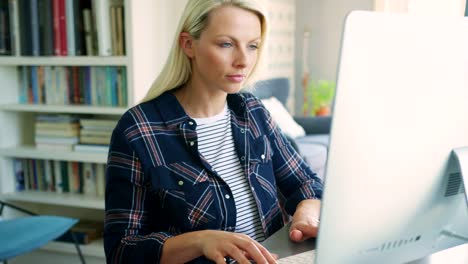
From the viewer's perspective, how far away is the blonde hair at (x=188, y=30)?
1.23 meters

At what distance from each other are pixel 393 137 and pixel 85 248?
8.14 ft

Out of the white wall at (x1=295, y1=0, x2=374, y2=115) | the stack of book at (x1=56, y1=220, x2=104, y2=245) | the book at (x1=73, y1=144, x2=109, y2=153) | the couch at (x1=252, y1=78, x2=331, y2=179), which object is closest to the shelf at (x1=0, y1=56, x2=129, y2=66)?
the book at (x1=73, y1=144, x2=109, y2=153)

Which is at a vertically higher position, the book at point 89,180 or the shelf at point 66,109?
the shelf at point 66,109

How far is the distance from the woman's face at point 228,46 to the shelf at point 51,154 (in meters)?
1.63

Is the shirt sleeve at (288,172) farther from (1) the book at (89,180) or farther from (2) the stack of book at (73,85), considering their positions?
(1) the book at (89,180)

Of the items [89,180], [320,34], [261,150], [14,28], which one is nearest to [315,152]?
[89,180]

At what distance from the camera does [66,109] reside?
2.75m

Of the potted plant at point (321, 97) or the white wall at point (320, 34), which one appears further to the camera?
the white wall at point (320, 34)

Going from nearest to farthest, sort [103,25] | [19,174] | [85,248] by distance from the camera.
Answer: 1. [103,25]
2. [85,248]
3. [19,174]

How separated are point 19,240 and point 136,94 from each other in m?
0.87

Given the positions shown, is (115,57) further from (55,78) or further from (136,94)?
(55,78)

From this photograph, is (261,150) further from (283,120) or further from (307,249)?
(283,120)

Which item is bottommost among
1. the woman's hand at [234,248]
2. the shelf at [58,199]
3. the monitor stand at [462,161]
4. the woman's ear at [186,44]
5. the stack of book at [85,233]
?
the stack of book at [85,233]

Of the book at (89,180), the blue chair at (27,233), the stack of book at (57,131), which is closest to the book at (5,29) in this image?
the stack of book at (57,131)
